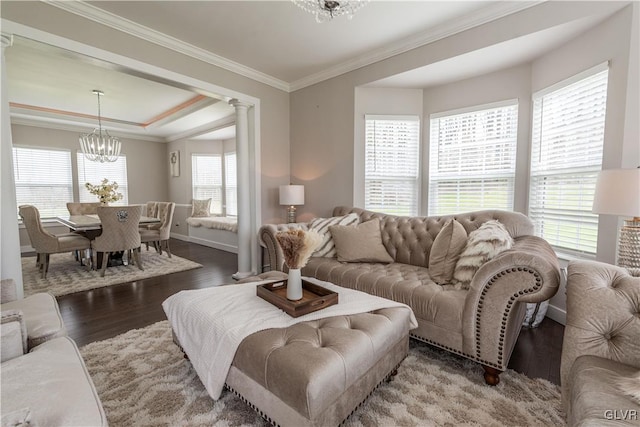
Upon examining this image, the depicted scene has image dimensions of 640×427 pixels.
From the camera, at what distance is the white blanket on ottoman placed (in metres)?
1.42

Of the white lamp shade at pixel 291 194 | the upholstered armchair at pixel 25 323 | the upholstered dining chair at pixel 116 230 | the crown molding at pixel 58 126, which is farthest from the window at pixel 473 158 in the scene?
the crown molding at pixel 58 126

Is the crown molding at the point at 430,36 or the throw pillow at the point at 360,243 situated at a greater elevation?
the crown molding at the point at 430,36

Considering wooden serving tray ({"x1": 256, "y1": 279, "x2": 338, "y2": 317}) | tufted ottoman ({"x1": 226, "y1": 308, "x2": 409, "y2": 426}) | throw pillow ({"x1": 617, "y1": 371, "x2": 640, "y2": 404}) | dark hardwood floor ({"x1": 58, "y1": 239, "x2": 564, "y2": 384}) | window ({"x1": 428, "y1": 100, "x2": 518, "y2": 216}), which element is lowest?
dark hardwood floor ({"x1": 58, "y1": 239, "x2": 564, "y2": 384})

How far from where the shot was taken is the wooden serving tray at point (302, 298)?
156cm

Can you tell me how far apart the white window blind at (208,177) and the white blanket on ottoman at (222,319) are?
556 centimetres

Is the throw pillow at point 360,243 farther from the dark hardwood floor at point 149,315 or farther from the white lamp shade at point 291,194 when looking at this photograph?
the dark hardwood floor at point 149,315

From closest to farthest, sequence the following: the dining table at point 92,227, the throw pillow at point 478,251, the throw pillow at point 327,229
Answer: the throw pillow at point 478,251
the throw pillow at point 327,229
the dining table at point 92,227

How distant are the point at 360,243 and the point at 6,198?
295 centimetres

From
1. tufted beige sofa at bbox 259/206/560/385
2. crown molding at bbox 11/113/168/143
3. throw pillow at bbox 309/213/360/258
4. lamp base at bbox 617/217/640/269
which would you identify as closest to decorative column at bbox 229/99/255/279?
throw pillow at bbox 309/213/360/258

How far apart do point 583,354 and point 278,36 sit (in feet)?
11.3

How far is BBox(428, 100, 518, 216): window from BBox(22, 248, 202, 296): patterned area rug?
3.79 m

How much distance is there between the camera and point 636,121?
2053mm

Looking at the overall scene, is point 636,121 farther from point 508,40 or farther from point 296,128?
point 296,128

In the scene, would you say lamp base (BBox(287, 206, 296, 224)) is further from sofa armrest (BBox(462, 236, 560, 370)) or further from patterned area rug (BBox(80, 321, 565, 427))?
sofa armrest (BBox(462, 236, 560, 370))
